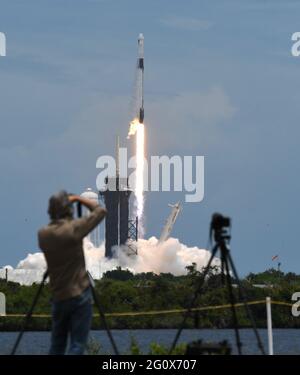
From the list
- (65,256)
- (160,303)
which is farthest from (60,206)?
(160,303)

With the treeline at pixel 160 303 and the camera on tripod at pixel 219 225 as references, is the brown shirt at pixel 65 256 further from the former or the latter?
the treeline at pixel 160 303

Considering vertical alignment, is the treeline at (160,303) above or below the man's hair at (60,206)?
below

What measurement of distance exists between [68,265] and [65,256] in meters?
0.13

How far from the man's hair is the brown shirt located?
74mm

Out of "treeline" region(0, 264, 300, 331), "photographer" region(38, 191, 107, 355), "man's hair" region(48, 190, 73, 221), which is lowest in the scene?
"treeline" region(0, 264, 300, 331)

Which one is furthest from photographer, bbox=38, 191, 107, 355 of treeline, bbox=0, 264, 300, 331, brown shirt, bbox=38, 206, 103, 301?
treeline, bbox=0, 264, 300, 331

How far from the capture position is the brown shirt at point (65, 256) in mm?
14695

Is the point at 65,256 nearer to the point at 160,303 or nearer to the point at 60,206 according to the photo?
the point at 60,206

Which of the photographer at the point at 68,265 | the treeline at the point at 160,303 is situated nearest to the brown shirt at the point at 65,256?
the photographer at the point at 68,265

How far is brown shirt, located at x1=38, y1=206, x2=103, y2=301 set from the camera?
48.2ft

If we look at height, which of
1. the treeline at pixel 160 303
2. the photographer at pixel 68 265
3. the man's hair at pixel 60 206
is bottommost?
the treeline at pixel 160 303

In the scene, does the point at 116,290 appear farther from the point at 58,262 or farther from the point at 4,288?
the point at 58,262

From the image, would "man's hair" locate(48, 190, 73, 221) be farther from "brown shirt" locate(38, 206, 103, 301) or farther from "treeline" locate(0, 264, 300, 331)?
"treeline" locate(0, 264, 300, 331)
